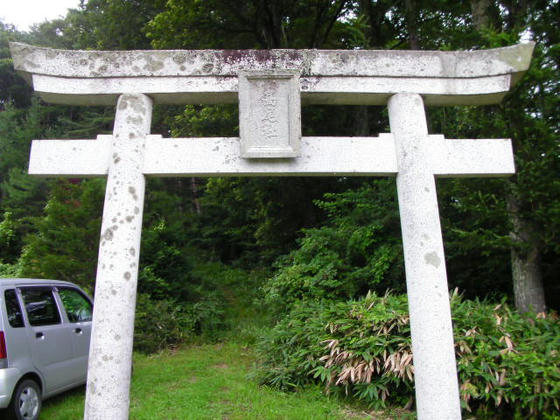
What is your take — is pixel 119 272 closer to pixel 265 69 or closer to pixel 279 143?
pixel 279 143

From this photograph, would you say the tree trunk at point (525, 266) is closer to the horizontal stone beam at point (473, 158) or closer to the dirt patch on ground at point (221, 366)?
the horizontal stone beam at point (473, 158)

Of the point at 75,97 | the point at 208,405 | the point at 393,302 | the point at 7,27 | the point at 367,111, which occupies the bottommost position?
the point at 208,405

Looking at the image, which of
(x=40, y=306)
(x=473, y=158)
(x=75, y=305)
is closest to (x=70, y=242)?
(x=75, y=305)

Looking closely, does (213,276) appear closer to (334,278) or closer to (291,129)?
(334,278)

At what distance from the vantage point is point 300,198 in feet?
39.2

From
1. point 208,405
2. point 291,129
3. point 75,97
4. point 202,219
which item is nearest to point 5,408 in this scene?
point 208,405

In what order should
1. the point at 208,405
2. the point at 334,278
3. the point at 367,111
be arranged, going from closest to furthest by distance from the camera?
1. the point at 208,405
2. the point at 334,278
3. the point at 367,111

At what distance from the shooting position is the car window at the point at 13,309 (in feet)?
14.3

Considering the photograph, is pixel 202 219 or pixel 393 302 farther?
pixel 202 219

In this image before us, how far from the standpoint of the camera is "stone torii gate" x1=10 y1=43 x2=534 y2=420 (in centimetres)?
339

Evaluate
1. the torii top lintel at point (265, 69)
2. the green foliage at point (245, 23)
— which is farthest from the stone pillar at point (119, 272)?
the green foliage at point (245, 23)

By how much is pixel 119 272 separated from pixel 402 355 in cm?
345

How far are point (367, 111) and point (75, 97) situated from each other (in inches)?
336

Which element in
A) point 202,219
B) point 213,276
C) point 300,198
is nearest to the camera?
point 300,198
